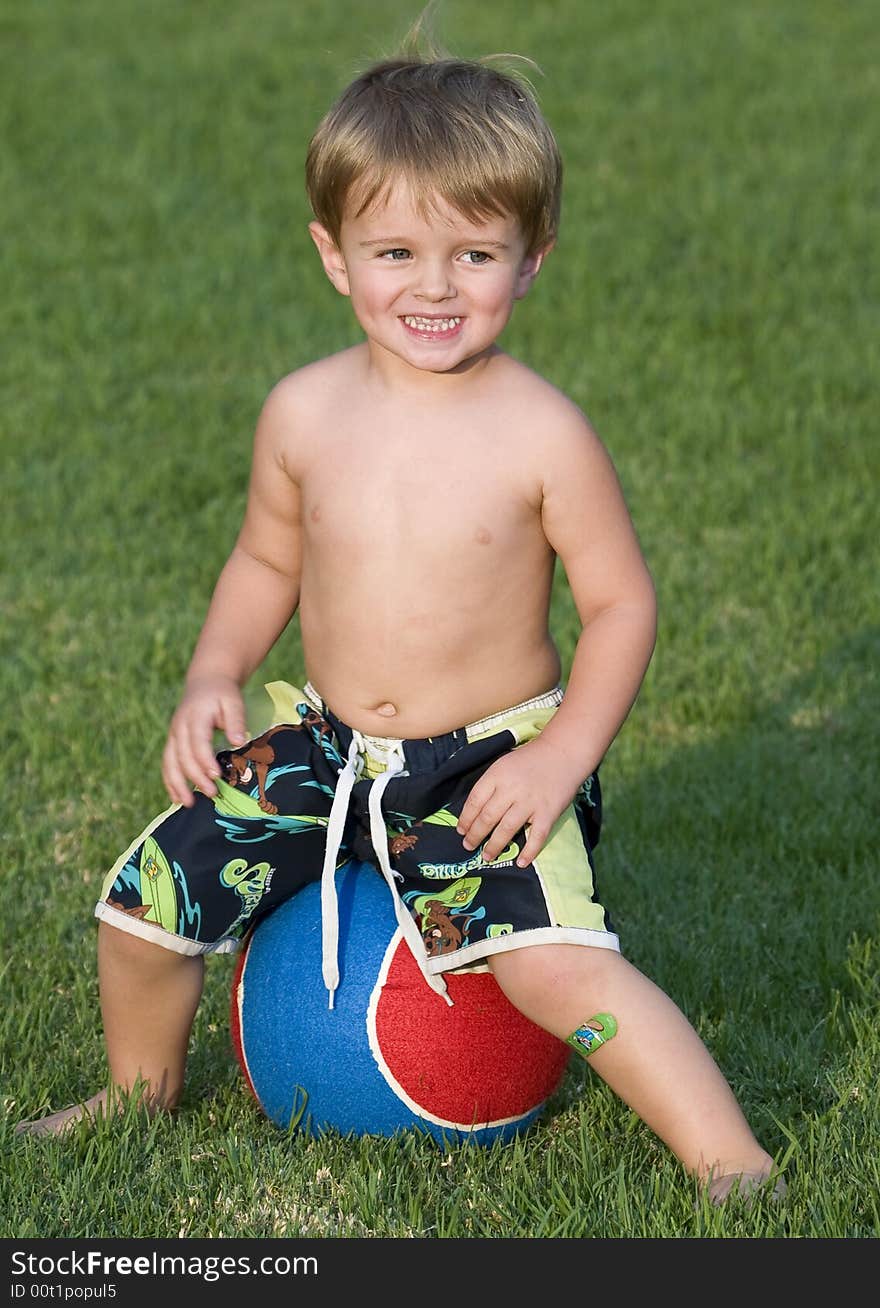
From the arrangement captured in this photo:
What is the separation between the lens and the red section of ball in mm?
3432

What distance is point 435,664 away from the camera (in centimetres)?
346

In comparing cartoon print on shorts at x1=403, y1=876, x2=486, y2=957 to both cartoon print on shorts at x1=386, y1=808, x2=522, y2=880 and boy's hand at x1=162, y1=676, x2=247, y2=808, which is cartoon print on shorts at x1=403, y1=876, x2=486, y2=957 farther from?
boy's hand at x1=162, y1=676, x2=247, y2=808

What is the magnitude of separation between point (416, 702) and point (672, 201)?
6.25m

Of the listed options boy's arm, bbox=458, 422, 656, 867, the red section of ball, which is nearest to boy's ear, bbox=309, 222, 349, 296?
boy's arm, bbox=458, 422, 656, 867

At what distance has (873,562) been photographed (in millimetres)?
6262

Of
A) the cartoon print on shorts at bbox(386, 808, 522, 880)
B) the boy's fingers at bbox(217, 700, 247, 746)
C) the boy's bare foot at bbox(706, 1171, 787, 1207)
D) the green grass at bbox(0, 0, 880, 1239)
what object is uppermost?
the boy's fingers at bbox(217, 700, 247, 746)

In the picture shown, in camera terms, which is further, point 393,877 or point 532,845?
point 393,877

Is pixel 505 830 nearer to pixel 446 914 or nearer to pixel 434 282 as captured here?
pixel 446 914

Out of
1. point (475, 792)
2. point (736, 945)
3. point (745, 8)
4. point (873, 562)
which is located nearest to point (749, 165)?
point (745, 8)

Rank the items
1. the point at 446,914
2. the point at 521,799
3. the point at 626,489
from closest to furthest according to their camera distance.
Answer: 1. the point at 521,799
2. the point at 446,914
3. the point at 626,489

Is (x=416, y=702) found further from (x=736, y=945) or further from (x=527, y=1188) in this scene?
(x=736, y=945)

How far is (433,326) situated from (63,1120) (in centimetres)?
166

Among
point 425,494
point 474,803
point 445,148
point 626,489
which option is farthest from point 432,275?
point 626,489

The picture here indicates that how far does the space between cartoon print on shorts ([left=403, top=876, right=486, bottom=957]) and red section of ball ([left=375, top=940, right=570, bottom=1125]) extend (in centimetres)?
7
